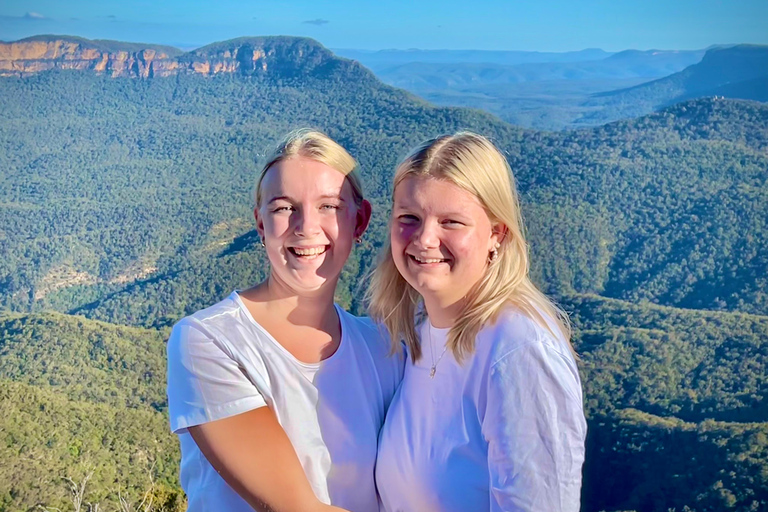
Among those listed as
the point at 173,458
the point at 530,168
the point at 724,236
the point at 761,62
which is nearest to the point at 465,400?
the point at 173,458

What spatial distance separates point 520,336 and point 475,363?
138mm

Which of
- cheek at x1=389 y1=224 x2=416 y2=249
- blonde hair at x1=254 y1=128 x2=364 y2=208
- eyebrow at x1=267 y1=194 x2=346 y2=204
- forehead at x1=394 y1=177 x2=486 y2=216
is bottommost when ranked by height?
cheek at x1=389 y1=224 x2=416 y2=249

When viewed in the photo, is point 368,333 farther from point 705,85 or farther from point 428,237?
point 705,85

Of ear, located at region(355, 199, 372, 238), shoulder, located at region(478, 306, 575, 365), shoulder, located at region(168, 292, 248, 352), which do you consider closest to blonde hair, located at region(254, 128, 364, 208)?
ear, located at region(355, 199, 372, 238)

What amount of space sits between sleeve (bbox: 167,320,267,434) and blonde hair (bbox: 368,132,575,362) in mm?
504

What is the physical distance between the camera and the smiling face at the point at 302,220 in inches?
67.0

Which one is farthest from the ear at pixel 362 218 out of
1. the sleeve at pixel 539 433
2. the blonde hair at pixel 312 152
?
the sleeve at pixel 539 433

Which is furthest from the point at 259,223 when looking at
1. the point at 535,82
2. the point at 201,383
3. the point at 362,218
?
the point at 535,82

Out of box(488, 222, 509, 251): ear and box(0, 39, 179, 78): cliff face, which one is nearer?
box(488, 222, 509, 251): ear

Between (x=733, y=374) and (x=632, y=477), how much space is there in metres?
4.63

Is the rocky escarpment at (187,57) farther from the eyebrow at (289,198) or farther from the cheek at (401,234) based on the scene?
the cheek at (401,234)

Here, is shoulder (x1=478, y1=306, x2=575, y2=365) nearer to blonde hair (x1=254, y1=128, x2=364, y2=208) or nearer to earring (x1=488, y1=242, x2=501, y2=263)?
earring (x1=488, y1=242, x2=501, y2=263)

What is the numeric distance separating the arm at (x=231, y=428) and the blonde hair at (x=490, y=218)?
18.1 inches

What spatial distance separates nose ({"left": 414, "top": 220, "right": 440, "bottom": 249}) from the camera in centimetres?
152
